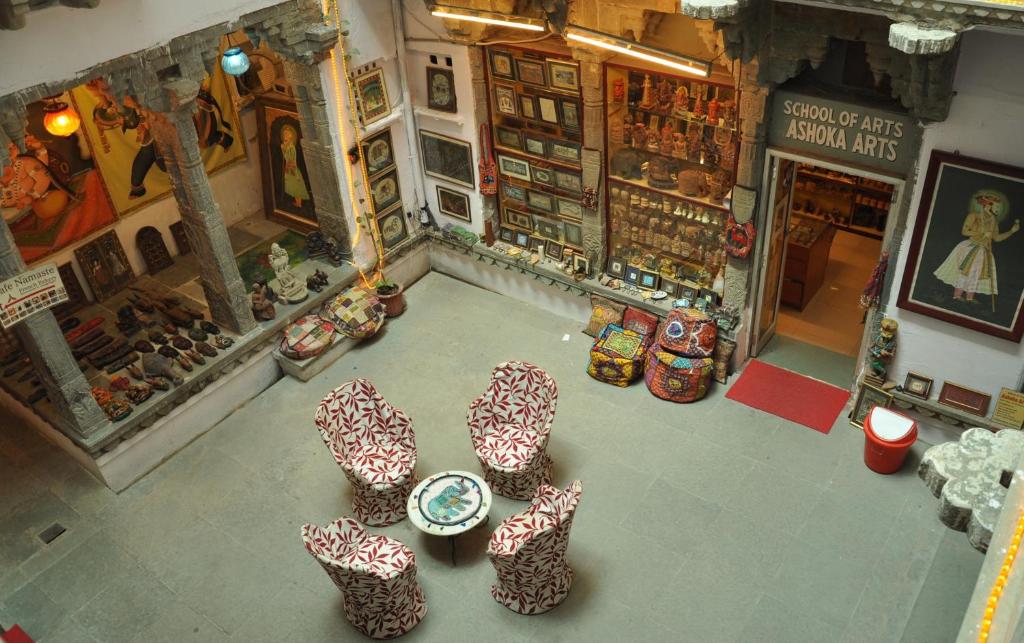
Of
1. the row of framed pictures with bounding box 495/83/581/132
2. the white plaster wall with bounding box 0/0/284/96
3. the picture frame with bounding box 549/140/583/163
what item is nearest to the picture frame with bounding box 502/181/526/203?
the picture frame with bounding box 549/140/583/163

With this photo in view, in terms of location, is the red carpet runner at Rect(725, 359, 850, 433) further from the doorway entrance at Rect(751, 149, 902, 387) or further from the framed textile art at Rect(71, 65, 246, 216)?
the framed textile art at Rect(71, 65, 246, 216)

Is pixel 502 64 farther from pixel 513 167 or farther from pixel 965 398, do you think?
pixel 965 398

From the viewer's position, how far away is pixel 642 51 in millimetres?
7496

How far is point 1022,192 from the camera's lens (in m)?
6.29

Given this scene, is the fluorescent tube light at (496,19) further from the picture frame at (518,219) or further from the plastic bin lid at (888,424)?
the plastic bin lid at (888,424)

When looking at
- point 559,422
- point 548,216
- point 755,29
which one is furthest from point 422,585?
point 755,29

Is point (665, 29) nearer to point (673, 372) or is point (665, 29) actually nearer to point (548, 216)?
point (548, 216)

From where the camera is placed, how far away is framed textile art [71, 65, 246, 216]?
31.9 ft

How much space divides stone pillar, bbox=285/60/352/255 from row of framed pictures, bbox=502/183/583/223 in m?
2.03

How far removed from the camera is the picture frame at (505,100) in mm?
9234

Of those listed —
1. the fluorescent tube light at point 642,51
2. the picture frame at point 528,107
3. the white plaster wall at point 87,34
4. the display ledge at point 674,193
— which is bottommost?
the display ledge at point 674,193

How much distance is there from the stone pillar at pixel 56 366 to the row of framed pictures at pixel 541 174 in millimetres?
5103

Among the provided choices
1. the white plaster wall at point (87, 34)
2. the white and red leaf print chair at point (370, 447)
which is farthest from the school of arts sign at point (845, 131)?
the white plaster wall at point (87, 34)

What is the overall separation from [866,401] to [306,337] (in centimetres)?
599
